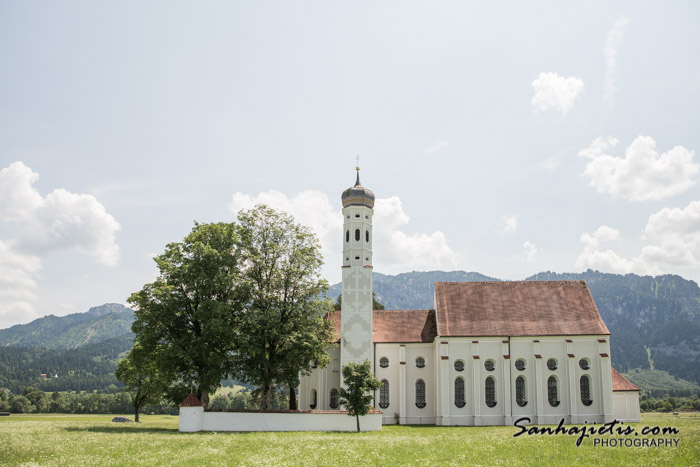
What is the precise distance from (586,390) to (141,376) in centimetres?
4153

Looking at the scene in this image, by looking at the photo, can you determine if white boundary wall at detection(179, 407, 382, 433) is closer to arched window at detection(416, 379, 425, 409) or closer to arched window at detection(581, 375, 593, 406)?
arched window at detection(416, 379, 425, 409)

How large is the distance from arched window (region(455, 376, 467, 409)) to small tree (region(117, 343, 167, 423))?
25549 mm

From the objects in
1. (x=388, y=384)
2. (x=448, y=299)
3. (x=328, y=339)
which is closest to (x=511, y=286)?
(x=448, y=299)

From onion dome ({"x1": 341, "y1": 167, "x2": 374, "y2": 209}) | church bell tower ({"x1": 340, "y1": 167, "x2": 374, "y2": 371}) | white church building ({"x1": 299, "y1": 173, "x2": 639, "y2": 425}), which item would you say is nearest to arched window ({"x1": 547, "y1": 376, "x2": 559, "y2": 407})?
white church building ({"x1": 299, "y1": 173, "x2": 639, "y2": 425})

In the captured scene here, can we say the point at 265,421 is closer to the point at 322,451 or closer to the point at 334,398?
the point at 322,451

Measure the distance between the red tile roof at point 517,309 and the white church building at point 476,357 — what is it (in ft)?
0.32

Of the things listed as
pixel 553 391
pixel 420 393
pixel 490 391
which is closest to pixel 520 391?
pixel 490 391

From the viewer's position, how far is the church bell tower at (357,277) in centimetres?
4959

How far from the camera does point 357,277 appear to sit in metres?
50.8

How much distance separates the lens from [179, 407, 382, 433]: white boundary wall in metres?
35.9

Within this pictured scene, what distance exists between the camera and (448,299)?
2100 inches

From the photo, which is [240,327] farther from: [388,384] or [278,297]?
[388,384]

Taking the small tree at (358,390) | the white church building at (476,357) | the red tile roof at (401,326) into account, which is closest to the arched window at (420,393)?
the white church building at (476,357)

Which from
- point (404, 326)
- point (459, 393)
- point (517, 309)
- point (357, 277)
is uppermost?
point (357, 277)
